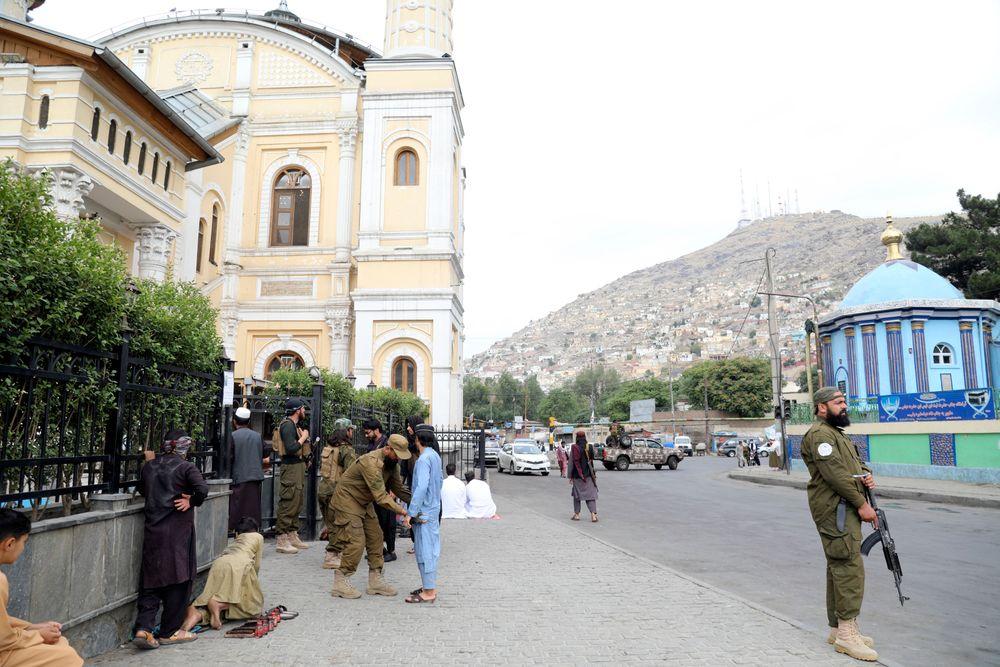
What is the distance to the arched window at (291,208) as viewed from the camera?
29.1 m

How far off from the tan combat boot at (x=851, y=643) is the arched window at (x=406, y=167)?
80.8ft

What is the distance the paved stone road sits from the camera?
196 inches

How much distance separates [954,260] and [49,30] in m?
38.9

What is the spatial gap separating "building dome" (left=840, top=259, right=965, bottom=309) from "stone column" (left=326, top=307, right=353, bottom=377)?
19.7m

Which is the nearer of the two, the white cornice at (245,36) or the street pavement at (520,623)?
the street pavement at (520,623)

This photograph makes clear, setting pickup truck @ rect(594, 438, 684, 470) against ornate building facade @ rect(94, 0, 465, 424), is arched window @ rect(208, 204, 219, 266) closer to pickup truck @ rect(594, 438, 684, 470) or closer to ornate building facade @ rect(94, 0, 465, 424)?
ornate building facade @ rect(94, 0, 465, 424)

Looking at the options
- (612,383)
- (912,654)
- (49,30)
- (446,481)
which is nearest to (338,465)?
(446,481)

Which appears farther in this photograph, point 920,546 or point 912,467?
point 912,467

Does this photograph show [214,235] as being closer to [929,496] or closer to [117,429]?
[117,429]

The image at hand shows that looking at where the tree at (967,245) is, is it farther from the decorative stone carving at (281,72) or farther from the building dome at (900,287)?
the decorative stone carving at (281,72)

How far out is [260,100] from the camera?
29547mm

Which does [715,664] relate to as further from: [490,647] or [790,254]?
[790,254]

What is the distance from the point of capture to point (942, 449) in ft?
68.2

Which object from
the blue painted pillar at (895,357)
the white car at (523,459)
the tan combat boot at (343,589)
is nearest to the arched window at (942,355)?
the blue painted pillar at (895,357)
